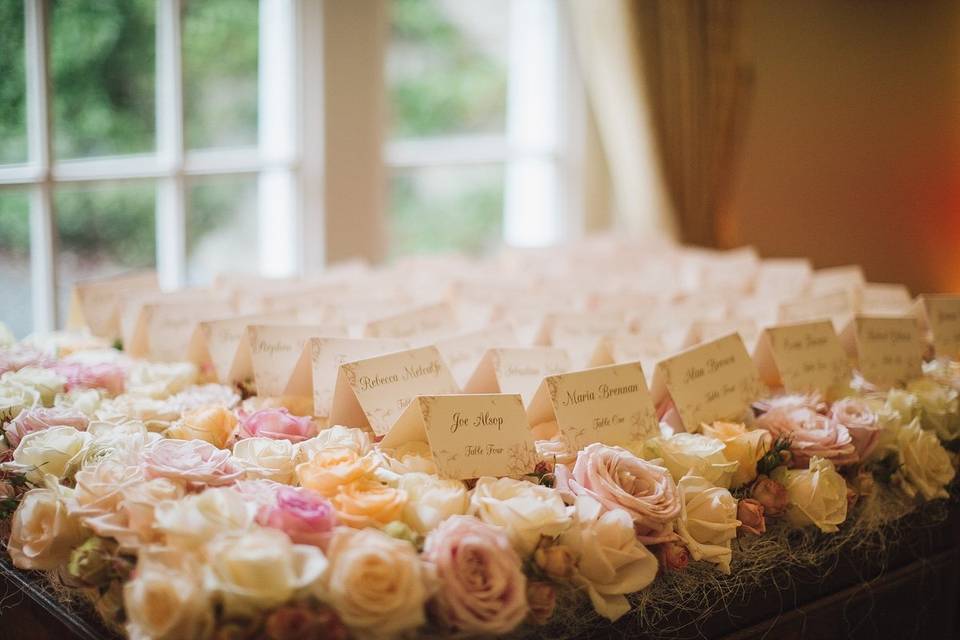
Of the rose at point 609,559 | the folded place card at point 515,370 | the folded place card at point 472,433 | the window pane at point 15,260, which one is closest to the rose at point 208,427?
the folded place card at point 472,433

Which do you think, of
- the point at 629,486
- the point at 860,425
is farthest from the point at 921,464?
the point at 629,486

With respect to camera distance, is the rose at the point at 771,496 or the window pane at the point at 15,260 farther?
the window pane at the point at 15,260

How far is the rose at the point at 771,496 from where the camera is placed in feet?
4.34

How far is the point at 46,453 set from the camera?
1.21m

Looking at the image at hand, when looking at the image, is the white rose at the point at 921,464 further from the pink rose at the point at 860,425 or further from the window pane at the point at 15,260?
the window pane at the point at 15,260

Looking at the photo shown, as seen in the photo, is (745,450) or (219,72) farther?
(219,72)

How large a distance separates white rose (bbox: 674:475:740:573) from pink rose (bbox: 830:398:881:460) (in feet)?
1.12

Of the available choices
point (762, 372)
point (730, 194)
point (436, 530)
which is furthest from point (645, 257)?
point (436, 530)

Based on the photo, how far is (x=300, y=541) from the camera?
1014mm

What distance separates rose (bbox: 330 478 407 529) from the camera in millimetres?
1056

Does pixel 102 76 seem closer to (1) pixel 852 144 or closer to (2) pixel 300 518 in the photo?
(2) pixel 300 518

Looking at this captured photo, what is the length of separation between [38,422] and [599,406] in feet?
2.47

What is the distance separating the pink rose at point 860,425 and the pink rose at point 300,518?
32.6 inches

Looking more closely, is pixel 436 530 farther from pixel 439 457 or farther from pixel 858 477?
pixel 858 477
